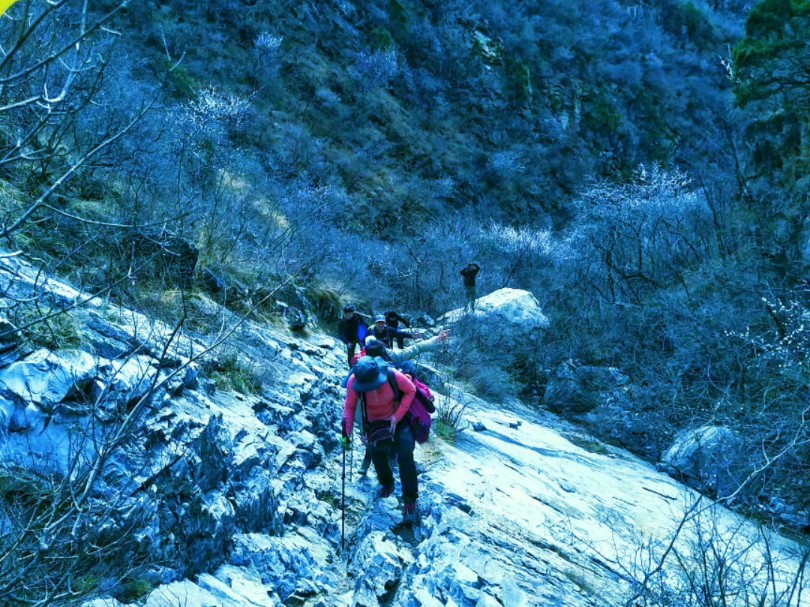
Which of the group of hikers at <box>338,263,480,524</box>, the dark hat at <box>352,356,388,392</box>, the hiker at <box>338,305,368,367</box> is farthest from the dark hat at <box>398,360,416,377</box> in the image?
the hiker at <box>338,305,368,367</box>

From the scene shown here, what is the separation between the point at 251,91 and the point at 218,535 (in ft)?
65.6

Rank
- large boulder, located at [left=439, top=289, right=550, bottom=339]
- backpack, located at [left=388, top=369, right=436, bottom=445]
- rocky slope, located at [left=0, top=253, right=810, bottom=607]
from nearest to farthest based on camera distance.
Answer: rocky slope, located at [left=0, top=253, right=810, bottom=607] → backpack, located at [left=388, top=369, right=436, bottom=445] → large boulder, located at [left=439, top=289, right=550, bottom=339]

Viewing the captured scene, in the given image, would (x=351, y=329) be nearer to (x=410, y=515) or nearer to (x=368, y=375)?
(x=368, y=375)

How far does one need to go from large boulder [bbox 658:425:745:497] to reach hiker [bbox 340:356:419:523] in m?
3.63

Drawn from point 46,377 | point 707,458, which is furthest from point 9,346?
point 707,458

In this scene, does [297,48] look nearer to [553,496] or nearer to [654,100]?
[654,100]

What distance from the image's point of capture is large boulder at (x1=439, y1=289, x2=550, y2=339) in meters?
11.0

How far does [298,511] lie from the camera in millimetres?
4152

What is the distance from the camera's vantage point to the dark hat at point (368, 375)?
4.27 metres

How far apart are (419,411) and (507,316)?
6983 millimetres

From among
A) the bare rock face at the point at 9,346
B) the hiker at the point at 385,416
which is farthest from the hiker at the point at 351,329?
the bare rock face at the point at 9,346

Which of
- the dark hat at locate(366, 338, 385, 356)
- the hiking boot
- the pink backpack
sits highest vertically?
the dark hat at locate(366, 338, 385, 356)

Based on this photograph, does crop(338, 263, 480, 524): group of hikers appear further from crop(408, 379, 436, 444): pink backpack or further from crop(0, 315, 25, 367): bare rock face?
crop(0, 315, 25, 367): bare rock face

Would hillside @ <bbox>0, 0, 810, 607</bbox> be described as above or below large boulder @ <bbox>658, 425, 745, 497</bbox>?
above
